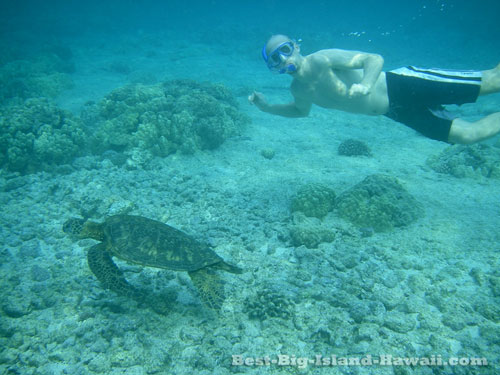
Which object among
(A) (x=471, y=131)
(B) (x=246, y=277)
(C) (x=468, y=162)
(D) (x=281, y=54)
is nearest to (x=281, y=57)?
(D) (x=281, y=54)

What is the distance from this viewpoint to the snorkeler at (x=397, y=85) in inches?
169

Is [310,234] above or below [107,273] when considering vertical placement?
below

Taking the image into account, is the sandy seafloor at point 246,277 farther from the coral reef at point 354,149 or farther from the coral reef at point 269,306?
the coral reef at point 354,149

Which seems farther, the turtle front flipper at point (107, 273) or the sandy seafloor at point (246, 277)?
the turtle front flipper at point (107, 273)

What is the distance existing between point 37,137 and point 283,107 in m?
7.09

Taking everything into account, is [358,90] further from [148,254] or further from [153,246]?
[148,254]

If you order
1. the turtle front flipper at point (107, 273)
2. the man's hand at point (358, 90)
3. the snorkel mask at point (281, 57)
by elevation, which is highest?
the snorkel mask at point (281, 57)

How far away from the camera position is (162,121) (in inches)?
324

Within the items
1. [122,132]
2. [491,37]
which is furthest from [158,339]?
[491,37]

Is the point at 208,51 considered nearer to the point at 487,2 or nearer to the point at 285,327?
the point at 285,327

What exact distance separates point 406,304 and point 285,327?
1.78m

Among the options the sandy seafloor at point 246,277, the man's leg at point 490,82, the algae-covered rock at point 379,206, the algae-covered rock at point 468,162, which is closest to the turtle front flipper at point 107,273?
the sandy seafloor at point 246,277

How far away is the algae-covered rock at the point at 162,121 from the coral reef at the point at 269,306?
5.57 m

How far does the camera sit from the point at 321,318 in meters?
3.40
